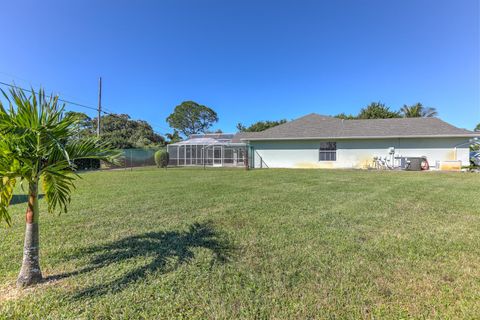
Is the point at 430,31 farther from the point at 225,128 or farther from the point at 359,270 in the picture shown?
the point at 225,128

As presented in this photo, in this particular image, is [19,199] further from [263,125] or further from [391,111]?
[391,111]

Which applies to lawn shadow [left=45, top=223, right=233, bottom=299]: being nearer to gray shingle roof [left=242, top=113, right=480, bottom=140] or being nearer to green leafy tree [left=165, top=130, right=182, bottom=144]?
gray shingle roof [left=242, top=113, right=480, bottom=140]

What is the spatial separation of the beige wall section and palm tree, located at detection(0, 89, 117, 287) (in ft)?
58.6

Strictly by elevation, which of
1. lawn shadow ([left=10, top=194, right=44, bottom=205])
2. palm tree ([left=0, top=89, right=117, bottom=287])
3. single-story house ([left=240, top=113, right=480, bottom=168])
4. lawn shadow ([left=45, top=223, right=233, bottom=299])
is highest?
single-story house ([left=240, top=113, right=480, bottom=168])

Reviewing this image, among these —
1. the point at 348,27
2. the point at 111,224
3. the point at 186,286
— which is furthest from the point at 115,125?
the point at 186,286

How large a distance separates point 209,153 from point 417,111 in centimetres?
3085

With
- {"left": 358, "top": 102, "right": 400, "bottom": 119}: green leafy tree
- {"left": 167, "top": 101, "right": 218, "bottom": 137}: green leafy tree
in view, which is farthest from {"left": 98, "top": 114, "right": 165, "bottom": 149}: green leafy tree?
{"left": 358, "top": 102, "right": 400, "bottom": 119}: green leafy tree

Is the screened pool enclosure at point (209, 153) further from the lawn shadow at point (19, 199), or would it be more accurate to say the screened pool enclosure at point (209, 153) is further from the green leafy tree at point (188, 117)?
the green leafy tree at point (188, 117)

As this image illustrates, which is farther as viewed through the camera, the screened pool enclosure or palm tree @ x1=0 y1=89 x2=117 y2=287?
the screened pool enclosure

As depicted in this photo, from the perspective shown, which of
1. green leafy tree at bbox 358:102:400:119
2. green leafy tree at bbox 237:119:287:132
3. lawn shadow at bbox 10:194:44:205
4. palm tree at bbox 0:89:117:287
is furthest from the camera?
green leafy tree at bbox 237:119:287:132

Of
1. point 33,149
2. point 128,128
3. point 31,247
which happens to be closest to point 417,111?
point 33,149

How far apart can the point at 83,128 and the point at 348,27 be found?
16.0 m

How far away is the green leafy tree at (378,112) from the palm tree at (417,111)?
1553 mm

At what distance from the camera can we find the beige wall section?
1616 centimetres
